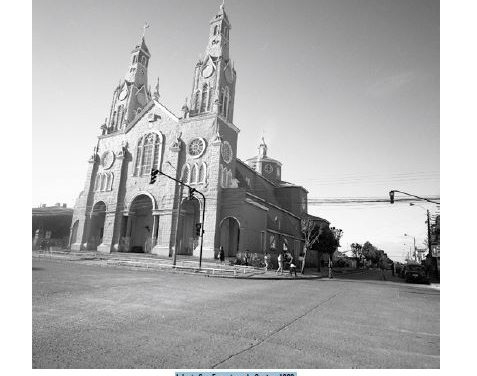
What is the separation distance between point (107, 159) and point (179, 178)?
43.2 ft

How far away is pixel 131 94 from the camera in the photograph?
141 feet

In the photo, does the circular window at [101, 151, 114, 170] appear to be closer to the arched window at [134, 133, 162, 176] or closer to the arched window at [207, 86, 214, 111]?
the arched window at [134, 133, 162, 176]

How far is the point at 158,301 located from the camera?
26.3 ft

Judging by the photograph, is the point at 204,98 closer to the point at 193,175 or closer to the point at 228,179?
the point at 193,175

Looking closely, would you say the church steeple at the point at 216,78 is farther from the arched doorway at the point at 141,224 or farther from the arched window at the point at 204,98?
the arched doorway at the point at 141,224

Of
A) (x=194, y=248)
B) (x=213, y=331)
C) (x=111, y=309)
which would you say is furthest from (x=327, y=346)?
(x=194, y=248)

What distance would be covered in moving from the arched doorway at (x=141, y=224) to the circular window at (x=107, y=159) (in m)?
7.05

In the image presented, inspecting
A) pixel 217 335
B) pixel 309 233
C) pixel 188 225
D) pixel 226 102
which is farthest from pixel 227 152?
pixel 217 335

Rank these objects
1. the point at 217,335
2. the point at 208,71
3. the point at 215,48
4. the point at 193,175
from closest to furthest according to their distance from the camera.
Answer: the point at 217,335 → the point at 193,175 → the point at 208,71 → the point at 215,48

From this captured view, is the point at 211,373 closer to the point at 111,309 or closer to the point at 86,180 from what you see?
the point at 111,309

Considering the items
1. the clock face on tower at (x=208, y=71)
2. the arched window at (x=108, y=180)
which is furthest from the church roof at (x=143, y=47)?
the arched window at (x=108, y=180)

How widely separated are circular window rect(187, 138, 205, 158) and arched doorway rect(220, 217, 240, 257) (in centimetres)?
799

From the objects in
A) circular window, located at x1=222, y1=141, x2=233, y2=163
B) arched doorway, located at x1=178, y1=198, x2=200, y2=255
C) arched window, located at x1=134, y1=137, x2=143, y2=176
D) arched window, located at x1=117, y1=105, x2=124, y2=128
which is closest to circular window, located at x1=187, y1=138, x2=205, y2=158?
circular window, located at x1=222, y1=141, x2=233, y2=163

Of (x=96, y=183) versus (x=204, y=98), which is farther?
(x=96, y=183)
